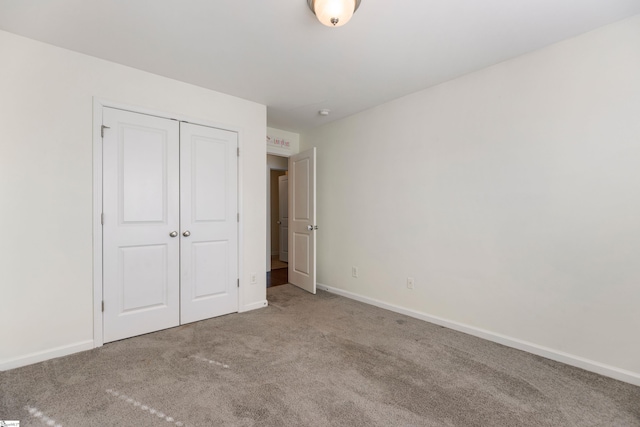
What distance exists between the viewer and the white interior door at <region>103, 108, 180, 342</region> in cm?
256

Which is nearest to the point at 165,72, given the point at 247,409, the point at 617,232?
the point at 247,409

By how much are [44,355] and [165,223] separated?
52.4 inches

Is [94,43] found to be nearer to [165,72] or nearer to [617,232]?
[165,72]

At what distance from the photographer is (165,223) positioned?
2.87 metres

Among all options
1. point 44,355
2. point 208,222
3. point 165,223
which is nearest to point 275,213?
point 208,222

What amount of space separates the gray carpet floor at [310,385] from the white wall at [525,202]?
1.08ft

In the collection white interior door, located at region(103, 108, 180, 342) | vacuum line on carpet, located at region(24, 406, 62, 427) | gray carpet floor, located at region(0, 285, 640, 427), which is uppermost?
white interior door, located at region(103, 108, 180, 342)

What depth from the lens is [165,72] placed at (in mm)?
2754

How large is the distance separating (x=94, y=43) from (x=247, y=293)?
2.74m

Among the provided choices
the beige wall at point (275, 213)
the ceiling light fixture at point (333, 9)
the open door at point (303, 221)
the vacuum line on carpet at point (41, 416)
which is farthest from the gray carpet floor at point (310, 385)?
the beige wall at point (275, 213)

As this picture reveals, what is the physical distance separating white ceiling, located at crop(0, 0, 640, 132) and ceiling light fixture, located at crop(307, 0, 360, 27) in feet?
Result: 0.35

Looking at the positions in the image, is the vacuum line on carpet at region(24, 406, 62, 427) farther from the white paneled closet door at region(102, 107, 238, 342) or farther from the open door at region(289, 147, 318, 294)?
the open door at region(289, 147, 318, 294)

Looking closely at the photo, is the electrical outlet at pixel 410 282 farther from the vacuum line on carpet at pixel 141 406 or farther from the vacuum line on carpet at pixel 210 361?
the vacuum line on carpet at pixel 141 406

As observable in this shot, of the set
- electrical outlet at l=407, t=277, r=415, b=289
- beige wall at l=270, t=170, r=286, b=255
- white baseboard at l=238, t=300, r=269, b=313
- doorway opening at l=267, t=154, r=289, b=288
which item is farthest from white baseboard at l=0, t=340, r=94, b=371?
beige wall at l=270, t=170, r=286, b=255
